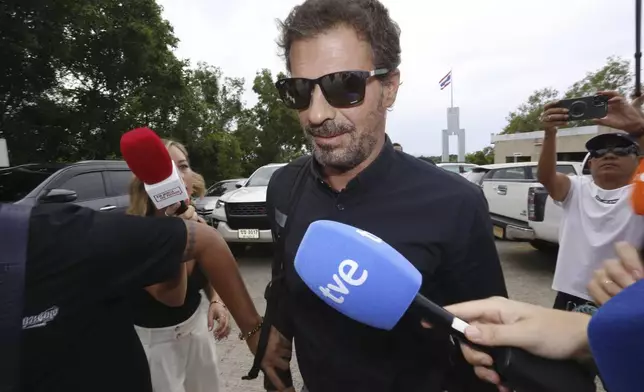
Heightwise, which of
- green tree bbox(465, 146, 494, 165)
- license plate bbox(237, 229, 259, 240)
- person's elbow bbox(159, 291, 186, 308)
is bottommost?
green tree bbox(465, 146, 494, 165)

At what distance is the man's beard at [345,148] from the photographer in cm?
155

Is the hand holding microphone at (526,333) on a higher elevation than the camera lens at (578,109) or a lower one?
lower

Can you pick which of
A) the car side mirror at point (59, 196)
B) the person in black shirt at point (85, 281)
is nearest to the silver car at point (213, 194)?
the car side mirror at point (59, 196)

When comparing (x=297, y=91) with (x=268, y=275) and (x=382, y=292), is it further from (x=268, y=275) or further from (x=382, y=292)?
(x=268, y=275)

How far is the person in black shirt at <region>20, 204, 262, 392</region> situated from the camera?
1.04m

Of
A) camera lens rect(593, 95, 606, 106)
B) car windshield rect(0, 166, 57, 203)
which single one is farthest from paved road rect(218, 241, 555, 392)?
car windshield rect(0, 166, 57, 203)

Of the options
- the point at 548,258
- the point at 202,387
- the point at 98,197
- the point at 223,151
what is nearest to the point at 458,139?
the point at 223,151

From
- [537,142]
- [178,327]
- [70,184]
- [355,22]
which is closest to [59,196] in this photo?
[70,184]

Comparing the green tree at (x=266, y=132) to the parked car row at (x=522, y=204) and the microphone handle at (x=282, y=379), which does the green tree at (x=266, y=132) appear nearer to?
the parked car row at (x=522, y=204)

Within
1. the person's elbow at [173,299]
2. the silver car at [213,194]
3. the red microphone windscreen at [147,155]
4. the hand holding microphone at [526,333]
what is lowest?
the silver car at [213,194]

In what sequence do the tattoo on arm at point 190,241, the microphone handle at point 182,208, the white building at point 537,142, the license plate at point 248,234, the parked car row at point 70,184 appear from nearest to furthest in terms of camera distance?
1. the tattoo on arm at point 190,241
2. the microphone handle at point 182,208
3. the parked car row at point 70,184
4. the license plate at point 248,234
5. the white building at point 537,142

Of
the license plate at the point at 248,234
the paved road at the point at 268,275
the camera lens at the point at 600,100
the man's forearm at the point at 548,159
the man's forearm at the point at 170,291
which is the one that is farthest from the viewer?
the license plate at the point at 248,234

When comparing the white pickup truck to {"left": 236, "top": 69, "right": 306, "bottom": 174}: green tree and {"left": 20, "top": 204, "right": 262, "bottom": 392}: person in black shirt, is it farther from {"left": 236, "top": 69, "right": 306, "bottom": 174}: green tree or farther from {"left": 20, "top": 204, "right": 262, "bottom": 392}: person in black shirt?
{"left": 236, "top": 69, "right": 306, "bottom": 174}: green tree

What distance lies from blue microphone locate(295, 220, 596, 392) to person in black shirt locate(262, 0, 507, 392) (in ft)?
1.53
